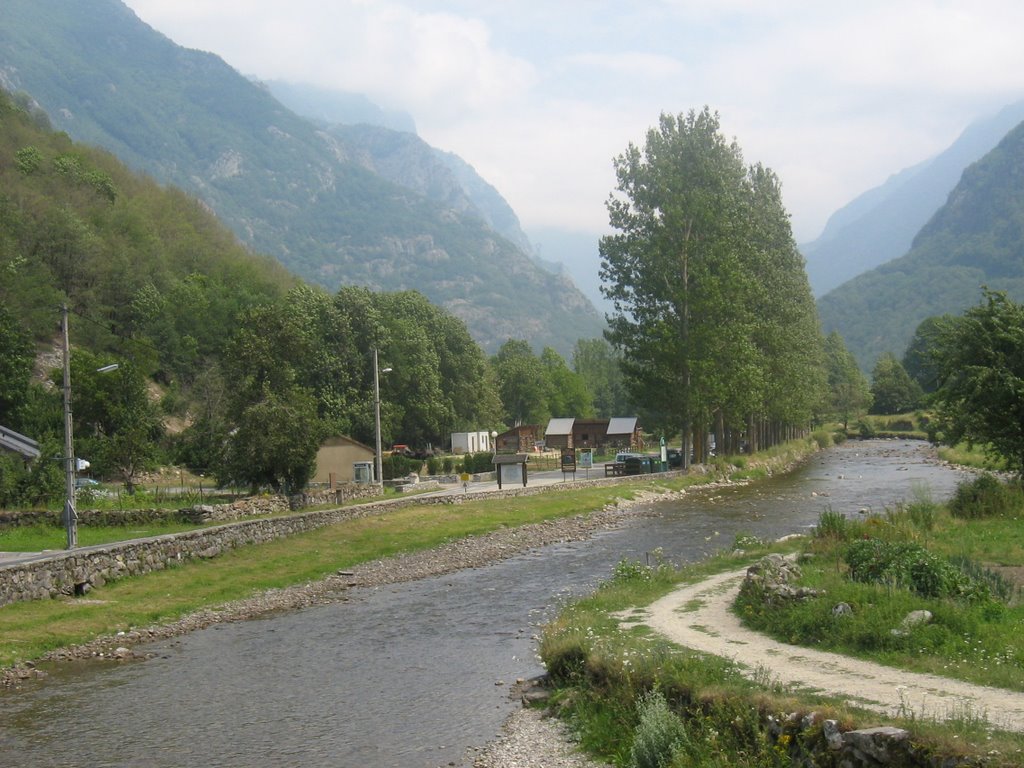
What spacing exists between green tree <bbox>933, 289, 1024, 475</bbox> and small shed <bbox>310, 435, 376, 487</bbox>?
40.5 meters

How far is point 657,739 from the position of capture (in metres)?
12.8

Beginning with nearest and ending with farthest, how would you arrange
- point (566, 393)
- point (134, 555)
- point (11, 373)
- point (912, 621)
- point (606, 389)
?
point (912, 621), point (134, 555), point (11, 373), point (566, 393), point (606, 389)

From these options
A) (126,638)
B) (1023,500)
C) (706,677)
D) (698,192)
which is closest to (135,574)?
(126,638)

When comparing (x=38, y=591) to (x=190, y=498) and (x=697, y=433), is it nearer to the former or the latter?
(x=190, y=498)

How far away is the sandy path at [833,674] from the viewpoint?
11.6 meters

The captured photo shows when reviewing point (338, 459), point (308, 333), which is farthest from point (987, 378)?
point (308, 333)

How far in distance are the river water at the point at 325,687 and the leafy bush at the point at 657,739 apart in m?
3.11

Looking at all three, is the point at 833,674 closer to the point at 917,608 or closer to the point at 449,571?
the point at 917,608

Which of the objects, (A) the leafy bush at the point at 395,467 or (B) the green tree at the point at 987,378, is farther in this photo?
(A) the leafy bush at the point at 395,467

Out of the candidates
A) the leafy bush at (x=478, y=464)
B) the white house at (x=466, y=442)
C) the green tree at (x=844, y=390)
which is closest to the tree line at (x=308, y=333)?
the white house at (x=466, y=442)

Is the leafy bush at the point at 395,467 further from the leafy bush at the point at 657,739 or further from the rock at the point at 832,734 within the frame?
the rock at the point at 832,734

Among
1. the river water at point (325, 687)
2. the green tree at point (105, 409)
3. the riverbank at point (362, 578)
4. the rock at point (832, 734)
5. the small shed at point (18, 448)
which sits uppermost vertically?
the green tree at point (105, 409)

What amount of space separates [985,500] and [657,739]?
23830 mm

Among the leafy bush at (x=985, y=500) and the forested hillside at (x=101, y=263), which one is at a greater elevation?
the forested hillside at (x=101, y=263)
